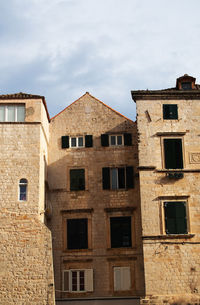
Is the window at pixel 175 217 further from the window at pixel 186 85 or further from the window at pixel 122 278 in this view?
the window at pixel 186 85

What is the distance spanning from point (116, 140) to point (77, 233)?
6.94m

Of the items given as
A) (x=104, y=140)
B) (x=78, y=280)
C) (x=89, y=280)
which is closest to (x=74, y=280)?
(x=78, y=280)

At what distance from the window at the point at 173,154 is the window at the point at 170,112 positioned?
165cm

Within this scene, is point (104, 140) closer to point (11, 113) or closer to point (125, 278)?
point (11, 113)

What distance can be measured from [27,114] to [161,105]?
28.6 ft

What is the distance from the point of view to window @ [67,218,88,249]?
106ft

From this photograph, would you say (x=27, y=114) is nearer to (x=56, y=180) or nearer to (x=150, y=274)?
(x=56, y=180)

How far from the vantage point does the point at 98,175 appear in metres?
33.6

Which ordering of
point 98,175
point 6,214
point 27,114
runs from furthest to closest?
point 98,175, point 27,114, point 6,214

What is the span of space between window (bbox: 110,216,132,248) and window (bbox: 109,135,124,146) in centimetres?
521

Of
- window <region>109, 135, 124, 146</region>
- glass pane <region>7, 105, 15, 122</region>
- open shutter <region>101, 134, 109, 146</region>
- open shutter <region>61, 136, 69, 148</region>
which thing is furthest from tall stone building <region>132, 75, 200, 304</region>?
glass pane <region>7, 105, 15, 122</region>

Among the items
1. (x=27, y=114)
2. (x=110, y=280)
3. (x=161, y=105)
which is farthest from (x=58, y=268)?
(x=161, y=105)

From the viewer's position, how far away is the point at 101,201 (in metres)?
33.0

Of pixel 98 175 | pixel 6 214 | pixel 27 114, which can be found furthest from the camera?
pixel 98 175
